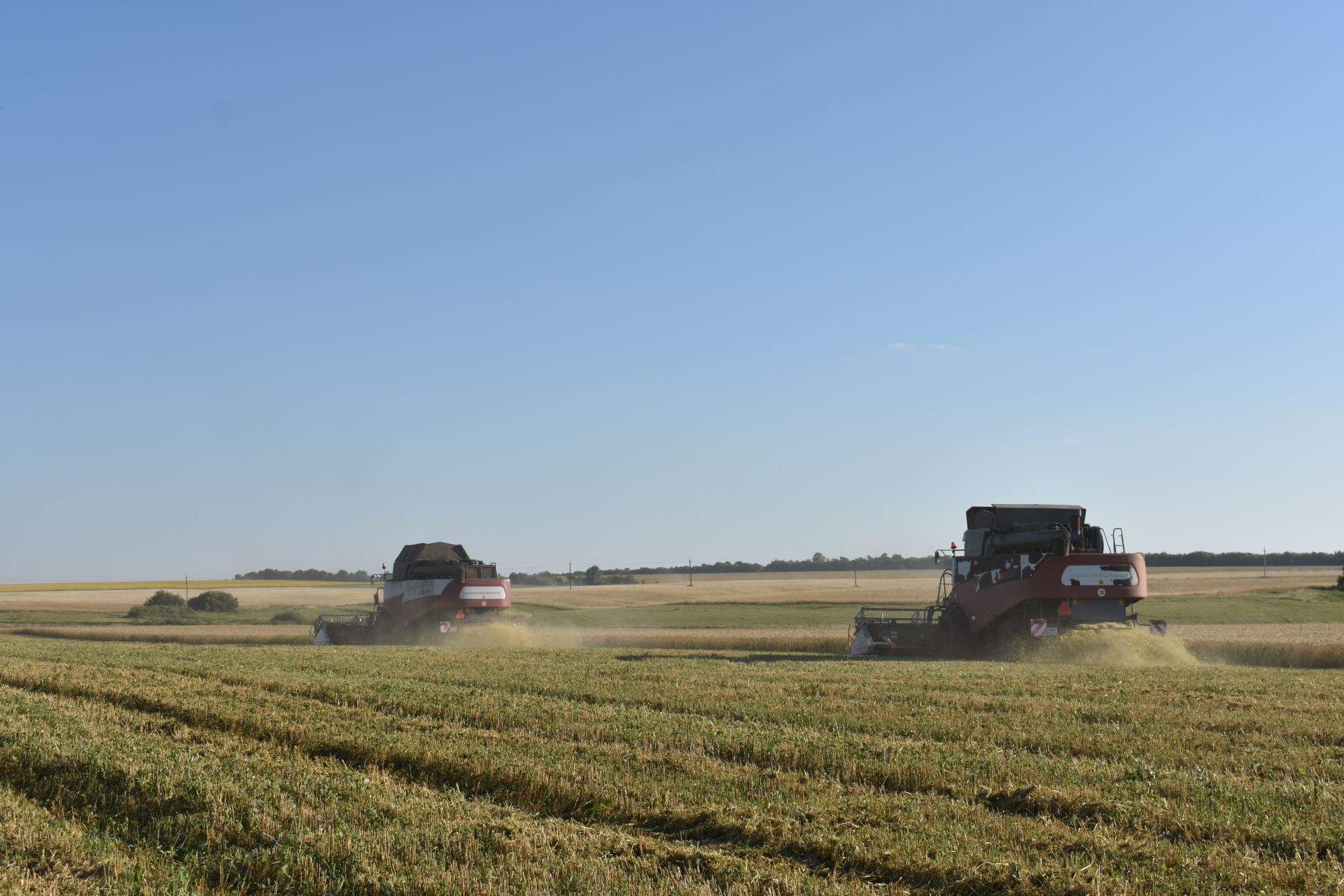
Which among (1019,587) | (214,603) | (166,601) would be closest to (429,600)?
(1019,587)

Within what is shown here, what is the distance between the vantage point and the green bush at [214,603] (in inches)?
2840

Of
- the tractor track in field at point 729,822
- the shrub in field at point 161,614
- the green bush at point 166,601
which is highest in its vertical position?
the tractor track in field at point 729,822

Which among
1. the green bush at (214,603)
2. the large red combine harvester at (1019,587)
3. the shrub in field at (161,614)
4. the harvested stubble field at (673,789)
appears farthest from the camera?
the green bush at (214,603)

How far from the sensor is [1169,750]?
10422mm

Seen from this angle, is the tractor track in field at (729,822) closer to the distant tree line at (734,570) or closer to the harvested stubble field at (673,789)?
the harvested stubble field at (673,789)

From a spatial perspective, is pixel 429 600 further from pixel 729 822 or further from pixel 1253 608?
pixel 1253 608

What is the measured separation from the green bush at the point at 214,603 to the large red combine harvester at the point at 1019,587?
56055 mm

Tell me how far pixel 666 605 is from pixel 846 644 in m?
34.6

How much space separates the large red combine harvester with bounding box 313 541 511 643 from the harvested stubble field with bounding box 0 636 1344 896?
19.0m

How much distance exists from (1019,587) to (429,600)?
19.4 metres

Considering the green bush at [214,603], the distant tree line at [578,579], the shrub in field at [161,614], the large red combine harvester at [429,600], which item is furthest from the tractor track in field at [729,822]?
the distant tree line at [578,579]

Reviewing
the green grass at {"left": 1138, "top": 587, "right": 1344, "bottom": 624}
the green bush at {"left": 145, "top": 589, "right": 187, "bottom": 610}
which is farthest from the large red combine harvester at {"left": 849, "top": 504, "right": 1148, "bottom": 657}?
the green bush at {"left": 145, "top": 589, "right": 187, "bottom": 610}

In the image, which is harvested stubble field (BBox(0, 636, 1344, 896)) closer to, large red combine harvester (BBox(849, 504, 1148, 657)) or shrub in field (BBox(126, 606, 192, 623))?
large red combine harvester (BBox(849, 504, 1148, 657))

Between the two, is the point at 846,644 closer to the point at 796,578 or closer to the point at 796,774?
the point at 796,774
